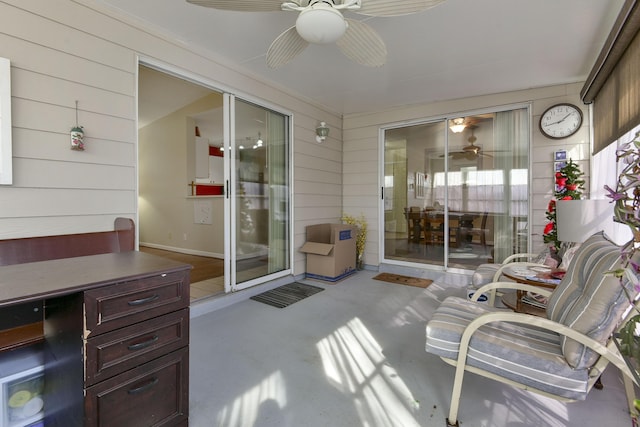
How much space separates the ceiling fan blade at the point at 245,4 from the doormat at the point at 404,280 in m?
3.67

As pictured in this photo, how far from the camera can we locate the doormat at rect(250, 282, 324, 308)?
11.3 feet

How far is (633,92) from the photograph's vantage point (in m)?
2.27

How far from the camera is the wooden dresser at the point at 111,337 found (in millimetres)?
1109

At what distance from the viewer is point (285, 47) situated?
2.25 metres

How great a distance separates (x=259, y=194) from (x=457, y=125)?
10.3ft

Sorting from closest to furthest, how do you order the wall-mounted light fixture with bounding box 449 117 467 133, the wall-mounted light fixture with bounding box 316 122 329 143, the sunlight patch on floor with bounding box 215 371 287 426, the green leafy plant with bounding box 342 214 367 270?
the sunlight patch on floor with bounding box 215 371 287 426, the wall-mounted light fixture with bounding box 449 117 467 133, the wall-mounted light fixture with bounding box 316 122 329 143, the green leafy plant with bounding box 342 214 367 270

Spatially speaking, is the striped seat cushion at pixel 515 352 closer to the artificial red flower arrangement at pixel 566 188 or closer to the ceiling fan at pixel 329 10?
the ceiling fan at pixel 329 10

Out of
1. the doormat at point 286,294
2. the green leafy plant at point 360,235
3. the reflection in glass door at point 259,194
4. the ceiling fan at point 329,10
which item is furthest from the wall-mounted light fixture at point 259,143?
the green leafy plant at point 360,235

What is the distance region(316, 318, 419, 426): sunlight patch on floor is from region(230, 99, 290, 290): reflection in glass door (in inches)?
63.2

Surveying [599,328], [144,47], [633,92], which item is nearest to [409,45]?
[633,92]

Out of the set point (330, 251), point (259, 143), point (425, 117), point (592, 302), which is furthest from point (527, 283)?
point (259, 143)

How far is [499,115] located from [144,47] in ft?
14.4

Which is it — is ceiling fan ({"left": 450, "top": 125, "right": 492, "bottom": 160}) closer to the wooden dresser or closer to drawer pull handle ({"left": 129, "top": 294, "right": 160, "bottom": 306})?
the wooden dresser

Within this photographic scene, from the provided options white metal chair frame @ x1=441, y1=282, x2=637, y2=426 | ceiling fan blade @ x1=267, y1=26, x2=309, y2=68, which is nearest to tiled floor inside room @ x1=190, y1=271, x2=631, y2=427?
white metal chair frame @ x1=441, y1=282, x2=637, y2=426
